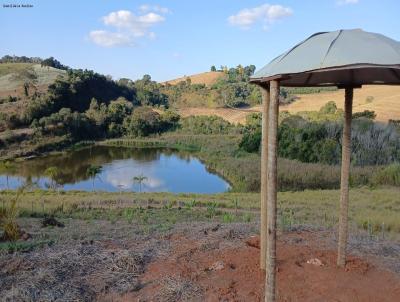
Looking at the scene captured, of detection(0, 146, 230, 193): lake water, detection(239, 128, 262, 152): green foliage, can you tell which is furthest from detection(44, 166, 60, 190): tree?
detection(239, 128, 262, 152): green foliage

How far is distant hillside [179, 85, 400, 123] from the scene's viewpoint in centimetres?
5163

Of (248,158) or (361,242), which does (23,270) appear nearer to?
(361,242)

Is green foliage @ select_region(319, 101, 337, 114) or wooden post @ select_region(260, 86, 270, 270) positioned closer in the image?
wooden post @ select_region(260, 86, 270, 270)

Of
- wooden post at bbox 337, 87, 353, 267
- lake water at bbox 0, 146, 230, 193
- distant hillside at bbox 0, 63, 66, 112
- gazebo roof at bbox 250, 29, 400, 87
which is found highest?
distant hillside at bbox 0, 63, 66, 112

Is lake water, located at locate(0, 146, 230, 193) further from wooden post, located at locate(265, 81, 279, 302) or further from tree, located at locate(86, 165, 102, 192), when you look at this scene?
wooden post, located at locate(265, 81, 279, 302)

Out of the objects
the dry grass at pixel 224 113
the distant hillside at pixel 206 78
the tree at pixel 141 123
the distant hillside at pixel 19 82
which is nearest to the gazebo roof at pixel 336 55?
the distant hillside at pixel 19 82

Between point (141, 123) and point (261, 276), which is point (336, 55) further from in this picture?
point (141, 123)

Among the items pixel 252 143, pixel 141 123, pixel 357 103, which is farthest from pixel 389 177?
pixel 141 123

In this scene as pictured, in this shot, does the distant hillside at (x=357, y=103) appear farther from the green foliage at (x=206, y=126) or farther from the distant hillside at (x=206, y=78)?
the distant hillside at (x=206, y=78)

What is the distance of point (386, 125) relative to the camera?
36.4m

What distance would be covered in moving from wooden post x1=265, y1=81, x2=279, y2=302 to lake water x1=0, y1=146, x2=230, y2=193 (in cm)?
2639

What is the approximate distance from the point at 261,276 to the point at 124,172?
115 ft

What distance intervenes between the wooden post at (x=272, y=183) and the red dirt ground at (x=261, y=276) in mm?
726

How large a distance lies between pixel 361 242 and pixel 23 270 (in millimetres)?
5034
